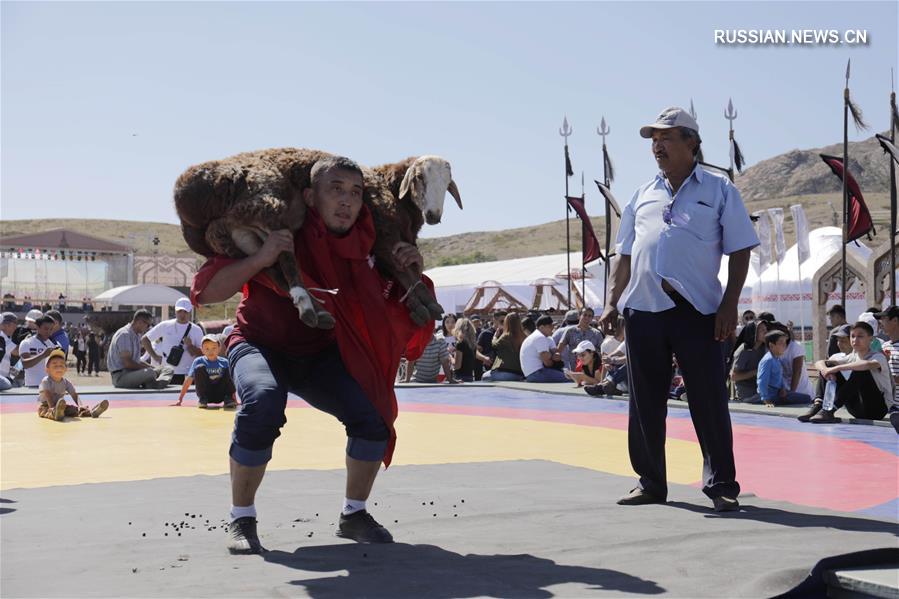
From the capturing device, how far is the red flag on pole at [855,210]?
19.8 meters

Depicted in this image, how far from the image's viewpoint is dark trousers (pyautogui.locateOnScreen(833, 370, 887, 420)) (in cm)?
952

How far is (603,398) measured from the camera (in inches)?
522

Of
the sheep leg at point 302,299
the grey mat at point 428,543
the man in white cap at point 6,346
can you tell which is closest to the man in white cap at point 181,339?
the man in white cap at point 6,346

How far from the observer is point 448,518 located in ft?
14.2

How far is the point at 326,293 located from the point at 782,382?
887 cm

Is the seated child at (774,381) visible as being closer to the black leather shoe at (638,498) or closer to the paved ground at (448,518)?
the paved ground at (448,518)

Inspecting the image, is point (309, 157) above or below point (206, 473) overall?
above

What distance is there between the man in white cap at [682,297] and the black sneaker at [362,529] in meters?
1.35

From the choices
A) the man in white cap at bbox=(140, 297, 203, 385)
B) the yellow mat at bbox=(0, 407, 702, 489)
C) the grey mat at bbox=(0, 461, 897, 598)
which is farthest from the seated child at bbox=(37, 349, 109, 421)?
the grey mat at bbox=(0, 461, 897, 598)

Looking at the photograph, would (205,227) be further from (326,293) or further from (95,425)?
(95,425)

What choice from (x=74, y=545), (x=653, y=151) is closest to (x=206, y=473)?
(x=74, y=545)

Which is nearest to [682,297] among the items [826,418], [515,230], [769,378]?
[826,418]

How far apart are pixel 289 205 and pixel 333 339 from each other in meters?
0.54

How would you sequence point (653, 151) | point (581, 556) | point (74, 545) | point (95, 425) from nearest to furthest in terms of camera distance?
point (581, 556) < point (74, 545) < point (653, 151) < point (95, 425)
